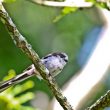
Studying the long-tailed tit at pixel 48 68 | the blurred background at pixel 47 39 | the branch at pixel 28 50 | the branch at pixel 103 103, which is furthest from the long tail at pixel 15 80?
the blurred background at pixel 47 39

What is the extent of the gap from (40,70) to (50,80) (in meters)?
0.05

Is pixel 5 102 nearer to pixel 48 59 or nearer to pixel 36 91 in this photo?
pixel 48 59

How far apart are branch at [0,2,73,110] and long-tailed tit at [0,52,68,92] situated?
0.06m

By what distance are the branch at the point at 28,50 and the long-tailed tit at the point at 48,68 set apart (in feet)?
0.20

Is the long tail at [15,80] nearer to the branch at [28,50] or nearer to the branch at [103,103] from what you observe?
the branch at [28,50]

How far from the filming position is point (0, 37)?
6.30m

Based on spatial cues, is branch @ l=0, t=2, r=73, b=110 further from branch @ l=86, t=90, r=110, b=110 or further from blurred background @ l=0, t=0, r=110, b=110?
blurred background @ l=0, t=0, r=110, b=110

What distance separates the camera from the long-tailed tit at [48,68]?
5.55ft

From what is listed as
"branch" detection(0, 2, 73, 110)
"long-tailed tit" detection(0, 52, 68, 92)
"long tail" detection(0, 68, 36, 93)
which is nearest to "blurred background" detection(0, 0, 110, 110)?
"long-tailed tit" detection(0, 52, 68, 92)

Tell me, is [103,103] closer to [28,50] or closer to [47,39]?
[28,50]

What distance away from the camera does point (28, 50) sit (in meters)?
1.54

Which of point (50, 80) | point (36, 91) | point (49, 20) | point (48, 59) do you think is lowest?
point (50, 80)

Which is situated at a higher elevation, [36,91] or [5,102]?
[36,91]

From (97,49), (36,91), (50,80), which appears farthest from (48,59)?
(36,91)
